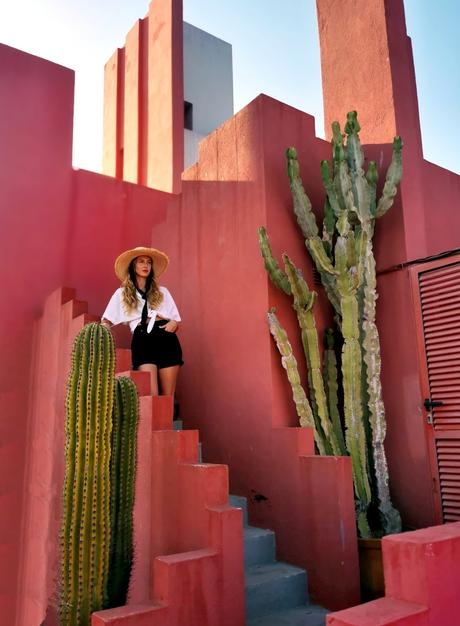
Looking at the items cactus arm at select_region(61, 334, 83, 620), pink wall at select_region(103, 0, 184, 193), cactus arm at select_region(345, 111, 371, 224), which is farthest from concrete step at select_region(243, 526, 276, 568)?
pink wall at select_region(103, 0, 184, 193)

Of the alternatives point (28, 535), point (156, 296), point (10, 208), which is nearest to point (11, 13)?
point (10, 208)

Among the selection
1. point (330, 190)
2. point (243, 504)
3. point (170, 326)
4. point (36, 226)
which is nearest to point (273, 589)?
point (243, 504)

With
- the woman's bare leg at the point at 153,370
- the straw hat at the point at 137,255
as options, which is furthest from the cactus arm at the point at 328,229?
the woman's bare leg at the point at 153,370

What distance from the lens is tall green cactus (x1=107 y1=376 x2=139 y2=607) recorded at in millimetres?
3527

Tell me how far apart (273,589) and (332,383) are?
1812mm

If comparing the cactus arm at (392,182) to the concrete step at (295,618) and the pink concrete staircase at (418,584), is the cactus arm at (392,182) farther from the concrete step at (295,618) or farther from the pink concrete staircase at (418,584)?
the concrete step at (295,618)

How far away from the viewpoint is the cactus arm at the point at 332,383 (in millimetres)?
4859

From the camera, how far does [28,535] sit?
213 inches

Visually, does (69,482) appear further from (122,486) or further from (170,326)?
(170,326)

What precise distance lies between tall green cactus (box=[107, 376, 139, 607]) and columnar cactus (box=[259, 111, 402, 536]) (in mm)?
1686

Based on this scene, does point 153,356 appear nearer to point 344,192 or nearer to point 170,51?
point 344,192

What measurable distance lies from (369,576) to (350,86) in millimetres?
5198

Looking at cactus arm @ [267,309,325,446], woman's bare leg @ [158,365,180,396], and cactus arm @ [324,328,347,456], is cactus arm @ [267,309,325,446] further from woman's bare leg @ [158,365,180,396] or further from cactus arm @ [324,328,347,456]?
woman's bare leg @ [158,365,180,396]

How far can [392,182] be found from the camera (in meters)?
5.24
